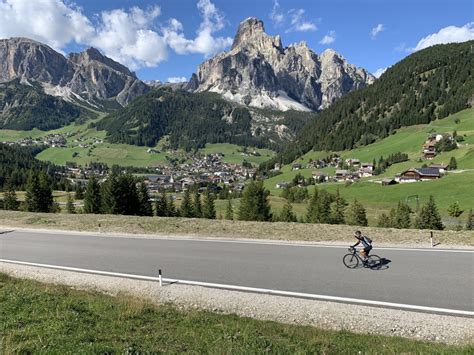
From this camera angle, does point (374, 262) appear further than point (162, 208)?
No

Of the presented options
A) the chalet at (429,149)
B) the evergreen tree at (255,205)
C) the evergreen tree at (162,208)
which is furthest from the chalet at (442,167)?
the evergreen tree at (162,208)

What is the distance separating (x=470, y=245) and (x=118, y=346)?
65.2ft

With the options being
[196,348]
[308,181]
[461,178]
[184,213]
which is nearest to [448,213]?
[461,178]

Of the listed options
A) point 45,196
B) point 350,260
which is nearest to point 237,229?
point 350,260

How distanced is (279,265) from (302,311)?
5323mm

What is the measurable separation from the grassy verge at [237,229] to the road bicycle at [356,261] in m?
4.93

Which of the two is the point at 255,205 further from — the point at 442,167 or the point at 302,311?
the point at 442,167

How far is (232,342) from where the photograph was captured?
9781 mm

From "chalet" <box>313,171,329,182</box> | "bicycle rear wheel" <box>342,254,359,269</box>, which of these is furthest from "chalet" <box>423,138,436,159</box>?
"bicycle rear wheel" <box>342,254,359,269</box>

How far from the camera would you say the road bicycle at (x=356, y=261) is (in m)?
17.8

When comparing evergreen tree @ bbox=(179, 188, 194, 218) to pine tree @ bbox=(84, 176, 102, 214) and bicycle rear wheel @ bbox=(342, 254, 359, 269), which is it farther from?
bicycle rear wheel @ bbox=(342, 254, 359, 269)

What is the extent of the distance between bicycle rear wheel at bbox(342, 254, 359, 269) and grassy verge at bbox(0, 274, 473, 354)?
22.2 feet

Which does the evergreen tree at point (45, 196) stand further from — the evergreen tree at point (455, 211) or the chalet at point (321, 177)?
the chalet at point (321, 177)

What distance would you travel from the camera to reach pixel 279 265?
60.7 ft
